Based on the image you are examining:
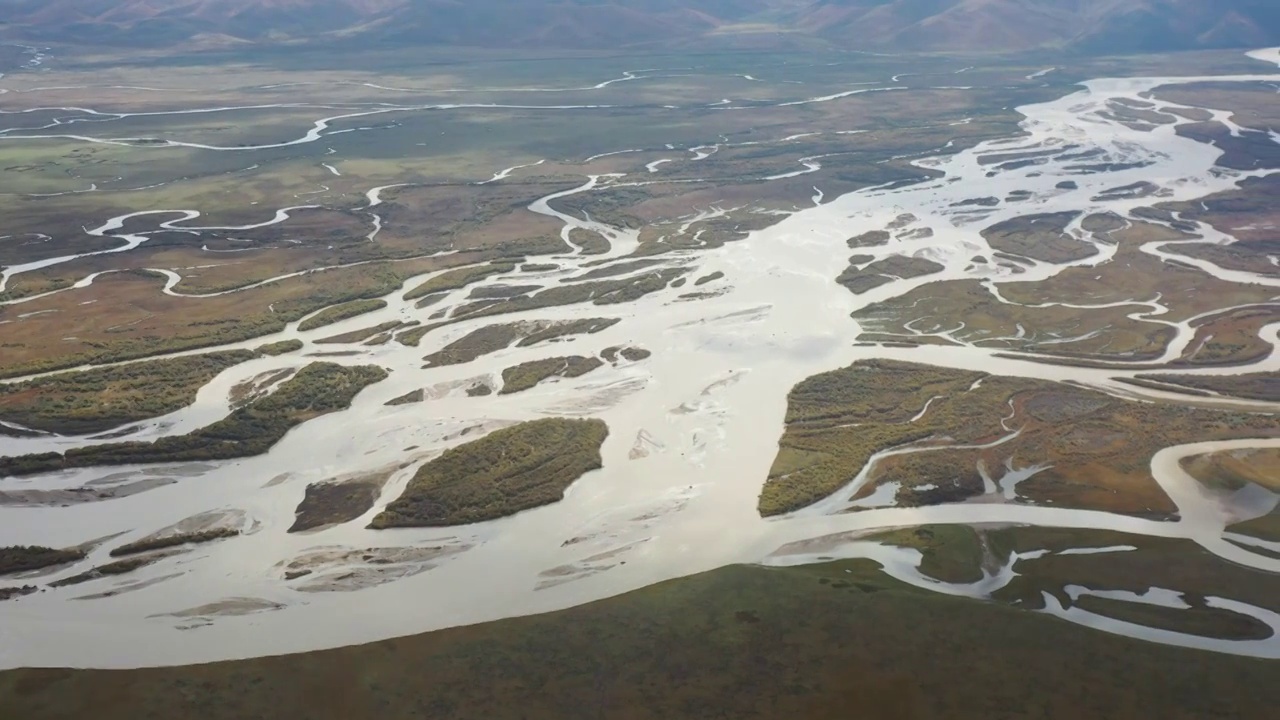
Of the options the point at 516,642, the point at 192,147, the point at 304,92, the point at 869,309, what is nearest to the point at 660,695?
the point at 516,642

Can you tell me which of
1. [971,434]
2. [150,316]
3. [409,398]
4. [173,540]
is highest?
[150,316]

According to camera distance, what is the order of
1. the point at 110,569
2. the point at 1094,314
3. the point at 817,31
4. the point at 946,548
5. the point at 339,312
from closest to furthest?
the point at 110,569, the point at 946,548, the point at 339,312, the point at 1094,314, the point at 817,31

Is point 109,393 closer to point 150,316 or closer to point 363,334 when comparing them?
point 150,316

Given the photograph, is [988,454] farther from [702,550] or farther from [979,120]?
[979,120]

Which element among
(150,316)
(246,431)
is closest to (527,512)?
(246,431)

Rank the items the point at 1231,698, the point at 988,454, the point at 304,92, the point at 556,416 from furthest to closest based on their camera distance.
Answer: the point at 304,92 → the point at 556,416 → the point at 988,454 → the point at 1231,698

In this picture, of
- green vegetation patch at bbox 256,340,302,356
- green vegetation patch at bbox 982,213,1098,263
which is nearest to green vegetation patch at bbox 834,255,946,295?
green vegetation patch at bbox 982,213,1098,263
